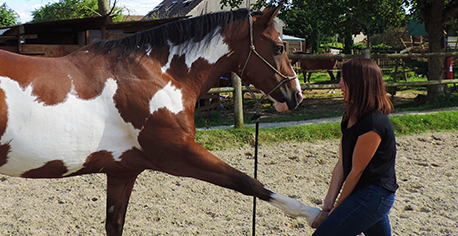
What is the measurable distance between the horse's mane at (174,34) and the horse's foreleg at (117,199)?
843 mm

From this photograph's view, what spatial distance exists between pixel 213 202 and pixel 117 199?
1.41m

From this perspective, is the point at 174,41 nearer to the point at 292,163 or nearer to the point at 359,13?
the point at 292,163

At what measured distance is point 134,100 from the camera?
225 cm

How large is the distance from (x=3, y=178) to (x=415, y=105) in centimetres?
925

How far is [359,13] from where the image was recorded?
8.09 meters

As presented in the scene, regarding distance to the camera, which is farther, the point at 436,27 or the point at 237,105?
the point at 436,27

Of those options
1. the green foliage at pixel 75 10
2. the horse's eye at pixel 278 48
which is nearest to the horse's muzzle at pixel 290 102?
the horse's eye at pixel 278 48

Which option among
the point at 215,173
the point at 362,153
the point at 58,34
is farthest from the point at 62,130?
the point at 58,34

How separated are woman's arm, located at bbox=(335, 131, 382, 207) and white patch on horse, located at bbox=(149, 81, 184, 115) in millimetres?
1055

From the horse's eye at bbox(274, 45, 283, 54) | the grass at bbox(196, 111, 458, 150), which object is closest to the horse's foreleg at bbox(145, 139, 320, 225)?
the horse's eye at bbox(274, 45, 283, 54)

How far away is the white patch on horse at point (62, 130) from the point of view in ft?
6.55

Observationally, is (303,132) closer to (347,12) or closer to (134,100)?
(347,12)

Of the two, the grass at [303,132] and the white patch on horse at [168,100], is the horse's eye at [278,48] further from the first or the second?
the grass at [303,132]

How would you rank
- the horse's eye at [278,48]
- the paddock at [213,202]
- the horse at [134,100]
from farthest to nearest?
the paddock at [213,202] → the horse's eye at [278,48] → the horse at [134,100]
